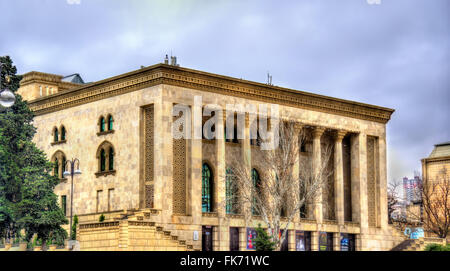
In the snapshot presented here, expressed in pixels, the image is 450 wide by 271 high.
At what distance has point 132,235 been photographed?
1697 inches

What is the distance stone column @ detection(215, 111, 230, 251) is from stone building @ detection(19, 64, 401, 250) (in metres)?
0.06

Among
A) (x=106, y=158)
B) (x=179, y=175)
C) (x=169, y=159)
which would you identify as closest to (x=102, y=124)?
(x=106, y=158)

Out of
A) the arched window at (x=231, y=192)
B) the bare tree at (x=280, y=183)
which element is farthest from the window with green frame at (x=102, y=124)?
the bare tree at (x=280, y=183)

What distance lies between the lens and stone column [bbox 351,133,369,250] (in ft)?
188

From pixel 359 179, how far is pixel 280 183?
11.0 meters

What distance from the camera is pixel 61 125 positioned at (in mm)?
53406

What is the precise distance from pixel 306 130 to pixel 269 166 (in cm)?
499

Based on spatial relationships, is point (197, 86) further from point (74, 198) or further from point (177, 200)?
point (74, 198)

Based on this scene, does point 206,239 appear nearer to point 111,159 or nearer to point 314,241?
point 111,159

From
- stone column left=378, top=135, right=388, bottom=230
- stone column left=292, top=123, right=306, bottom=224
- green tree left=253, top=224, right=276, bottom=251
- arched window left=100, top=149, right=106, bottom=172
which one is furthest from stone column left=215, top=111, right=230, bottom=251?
stone column left=378, top=135, right=388, bottom=230

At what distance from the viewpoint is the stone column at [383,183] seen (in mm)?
58562

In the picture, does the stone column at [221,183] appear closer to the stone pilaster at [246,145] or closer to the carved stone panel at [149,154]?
the stone pilaster at [246,145]

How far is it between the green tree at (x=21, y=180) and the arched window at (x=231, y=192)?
950cm
